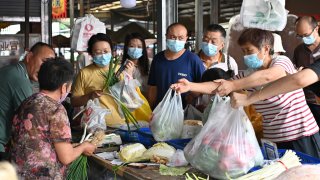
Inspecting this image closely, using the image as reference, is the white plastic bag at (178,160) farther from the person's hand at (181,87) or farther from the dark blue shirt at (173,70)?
the dark blue shirt at (173,70)

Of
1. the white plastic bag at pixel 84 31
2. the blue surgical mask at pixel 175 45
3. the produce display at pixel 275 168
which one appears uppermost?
the white plastic bag at pixel 84 31

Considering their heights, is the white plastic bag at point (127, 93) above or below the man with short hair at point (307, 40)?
below

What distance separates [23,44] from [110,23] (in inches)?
310

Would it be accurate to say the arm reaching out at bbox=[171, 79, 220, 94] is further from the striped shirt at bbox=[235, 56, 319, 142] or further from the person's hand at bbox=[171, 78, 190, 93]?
the striped shirt at bbox=[235, 56, 319, 142]

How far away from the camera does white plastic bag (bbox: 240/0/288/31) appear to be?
3805 millimetres

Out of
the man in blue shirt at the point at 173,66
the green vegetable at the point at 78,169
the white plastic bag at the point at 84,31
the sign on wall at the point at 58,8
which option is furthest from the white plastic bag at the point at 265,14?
the sign on wall at the point at 58,8

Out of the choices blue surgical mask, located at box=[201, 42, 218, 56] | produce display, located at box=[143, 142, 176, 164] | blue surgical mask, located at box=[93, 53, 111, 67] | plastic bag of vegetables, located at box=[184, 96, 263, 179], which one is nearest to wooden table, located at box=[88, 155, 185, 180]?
produce display, located at box=[143, 142, 176, 164]

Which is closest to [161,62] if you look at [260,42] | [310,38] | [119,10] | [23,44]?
[260,42]

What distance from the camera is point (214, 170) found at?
215 centimetres

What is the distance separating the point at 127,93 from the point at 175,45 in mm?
831

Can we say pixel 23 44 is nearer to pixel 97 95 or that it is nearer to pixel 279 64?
pixel 97 95

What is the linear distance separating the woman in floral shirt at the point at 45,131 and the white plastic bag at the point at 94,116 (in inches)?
28.2

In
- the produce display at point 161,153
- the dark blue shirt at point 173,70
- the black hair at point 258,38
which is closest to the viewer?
the produce display at point 161,153

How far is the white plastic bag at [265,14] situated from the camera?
380 centimetres
